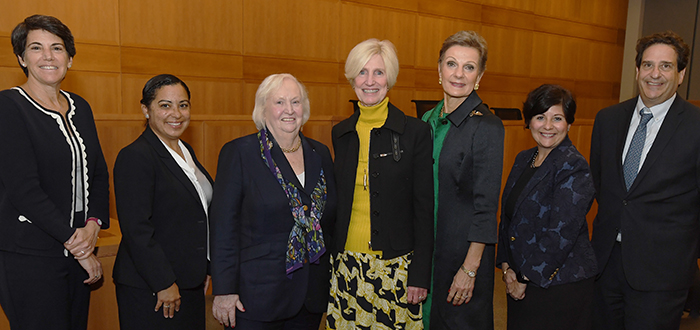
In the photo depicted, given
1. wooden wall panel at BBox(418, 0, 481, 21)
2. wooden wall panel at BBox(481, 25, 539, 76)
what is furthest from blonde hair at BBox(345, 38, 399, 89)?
wooden wall panel at BBox(481, 25, 539, 76)

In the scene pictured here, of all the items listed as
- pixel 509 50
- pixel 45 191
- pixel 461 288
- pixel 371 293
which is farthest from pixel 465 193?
pixel 509 50

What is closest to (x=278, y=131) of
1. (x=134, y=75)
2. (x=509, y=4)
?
(x=134, y=75)

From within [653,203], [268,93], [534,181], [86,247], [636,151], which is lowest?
[86,247]

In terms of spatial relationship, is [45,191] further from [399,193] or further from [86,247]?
[399,193]

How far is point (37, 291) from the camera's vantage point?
192 centimetres

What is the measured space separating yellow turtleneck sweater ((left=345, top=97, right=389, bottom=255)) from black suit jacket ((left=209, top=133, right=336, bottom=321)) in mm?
213

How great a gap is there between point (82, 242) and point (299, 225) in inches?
→ 35.7

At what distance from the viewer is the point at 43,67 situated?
200 cm

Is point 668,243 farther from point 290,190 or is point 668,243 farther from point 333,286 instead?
point 290,190

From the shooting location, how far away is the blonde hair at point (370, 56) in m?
1.99

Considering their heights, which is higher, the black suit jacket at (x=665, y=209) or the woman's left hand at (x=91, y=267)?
the black suit jacket at (x=665, y=209)

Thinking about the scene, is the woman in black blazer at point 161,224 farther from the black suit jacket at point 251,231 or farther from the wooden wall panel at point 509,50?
the wooden wall panel at point 509,50

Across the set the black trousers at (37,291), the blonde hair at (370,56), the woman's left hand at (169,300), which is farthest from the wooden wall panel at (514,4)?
the black trousers at (37,291)

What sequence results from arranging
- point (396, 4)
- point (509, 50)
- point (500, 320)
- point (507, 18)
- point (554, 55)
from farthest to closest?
1. point (554, 55)
2. point (509, 50)
3. point (507, 18)
4. point (396, 4)
5. point (500, 320)
